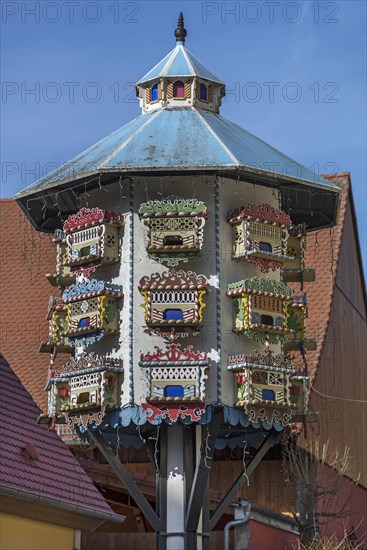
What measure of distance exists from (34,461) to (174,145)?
17.7 ft

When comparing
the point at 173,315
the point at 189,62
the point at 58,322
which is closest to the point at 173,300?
the point at 173,315

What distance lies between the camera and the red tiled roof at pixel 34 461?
19.7 meters

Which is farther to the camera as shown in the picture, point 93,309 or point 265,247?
point 265,247

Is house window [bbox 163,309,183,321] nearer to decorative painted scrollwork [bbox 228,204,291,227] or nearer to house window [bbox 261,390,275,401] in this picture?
house window [bbox 261,390,275,401]

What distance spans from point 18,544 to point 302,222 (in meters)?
7.68

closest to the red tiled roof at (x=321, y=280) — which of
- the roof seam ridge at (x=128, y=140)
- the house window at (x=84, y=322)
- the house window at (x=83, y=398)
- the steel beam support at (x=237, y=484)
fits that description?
the steel beam support at (x=237, y=484)

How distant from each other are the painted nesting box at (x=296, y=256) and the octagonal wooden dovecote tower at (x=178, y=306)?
0.40m

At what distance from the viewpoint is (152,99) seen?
2273 centimetres

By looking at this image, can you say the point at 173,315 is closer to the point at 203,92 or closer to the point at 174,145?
the point at 174,145

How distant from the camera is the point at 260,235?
20.9m

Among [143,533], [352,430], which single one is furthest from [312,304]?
[143,533]

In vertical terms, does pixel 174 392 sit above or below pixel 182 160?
below

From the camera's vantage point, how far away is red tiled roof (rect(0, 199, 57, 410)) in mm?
28906

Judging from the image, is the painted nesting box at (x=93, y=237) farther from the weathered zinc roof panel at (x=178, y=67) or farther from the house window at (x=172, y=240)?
the weathered zinc roof panel at (x=178, y=67)
